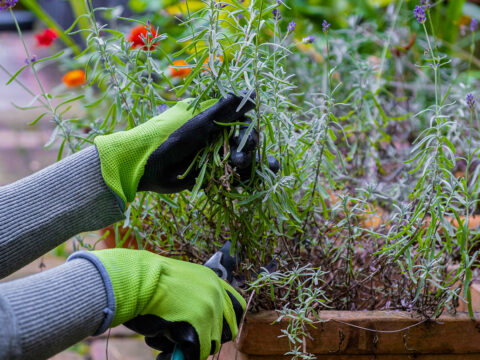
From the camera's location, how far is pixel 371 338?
0.86 metres

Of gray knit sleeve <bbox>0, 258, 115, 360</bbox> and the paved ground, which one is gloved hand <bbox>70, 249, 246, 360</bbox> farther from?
the paved ground

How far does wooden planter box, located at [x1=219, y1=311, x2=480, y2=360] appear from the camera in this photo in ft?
2.77

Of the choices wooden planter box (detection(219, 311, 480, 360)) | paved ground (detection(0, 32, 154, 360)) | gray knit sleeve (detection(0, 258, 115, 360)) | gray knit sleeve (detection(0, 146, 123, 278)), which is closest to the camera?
gray knit sleeve (detection(0, 258, 115, 360))

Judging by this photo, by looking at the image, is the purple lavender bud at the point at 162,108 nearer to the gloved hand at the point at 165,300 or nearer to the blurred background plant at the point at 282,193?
the blurred background plant at the point at 282,193

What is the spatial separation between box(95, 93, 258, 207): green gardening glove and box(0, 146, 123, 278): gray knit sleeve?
0.02 metres

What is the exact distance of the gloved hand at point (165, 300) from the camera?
685mm

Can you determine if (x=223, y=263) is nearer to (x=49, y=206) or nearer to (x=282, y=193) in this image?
(x=282, y=193)

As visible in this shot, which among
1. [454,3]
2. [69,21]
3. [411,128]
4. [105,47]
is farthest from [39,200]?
[69,21]

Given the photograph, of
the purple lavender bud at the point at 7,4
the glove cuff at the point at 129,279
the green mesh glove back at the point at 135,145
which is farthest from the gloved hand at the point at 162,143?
the purple lavender bud at the point at 7,4

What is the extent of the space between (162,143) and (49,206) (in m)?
0.18

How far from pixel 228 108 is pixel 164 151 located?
0.11 meters

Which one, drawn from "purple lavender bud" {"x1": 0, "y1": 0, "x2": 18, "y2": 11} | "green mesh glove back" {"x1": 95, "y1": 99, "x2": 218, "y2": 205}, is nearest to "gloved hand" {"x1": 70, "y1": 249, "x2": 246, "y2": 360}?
"green mesh glove back" {"x1": 95, "y1": 99, "x2": 218, "y2": 205}

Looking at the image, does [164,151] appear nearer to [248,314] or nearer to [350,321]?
[248,314]

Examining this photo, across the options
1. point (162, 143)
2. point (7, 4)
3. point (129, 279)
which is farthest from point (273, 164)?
point (7, 4)
